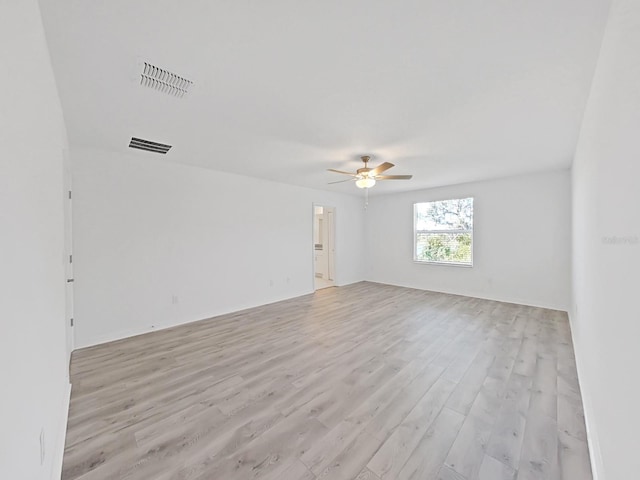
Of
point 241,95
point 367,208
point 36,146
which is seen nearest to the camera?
point 36,146

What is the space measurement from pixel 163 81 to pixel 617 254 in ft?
9.43

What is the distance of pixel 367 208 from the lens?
7645mm

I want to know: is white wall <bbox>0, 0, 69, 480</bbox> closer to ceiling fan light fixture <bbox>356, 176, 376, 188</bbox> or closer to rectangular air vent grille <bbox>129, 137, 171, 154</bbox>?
rectangular air vent grille <bbox>129, 137, 171, 154</bbox>

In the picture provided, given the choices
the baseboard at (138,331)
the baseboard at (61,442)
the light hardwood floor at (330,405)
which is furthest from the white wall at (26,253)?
the baseboard at (138,331)

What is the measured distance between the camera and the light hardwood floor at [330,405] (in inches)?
62.7

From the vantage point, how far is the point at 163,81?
1947mm

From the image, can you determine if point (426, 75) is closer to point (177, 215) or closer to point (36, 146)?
point (36, 146)

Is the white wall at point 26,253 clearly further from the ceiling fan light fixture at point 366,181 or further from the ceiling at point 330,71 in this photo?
the ceiling fan light fixture at point 366,181

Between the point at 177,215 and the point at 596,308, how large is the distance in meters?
4.72

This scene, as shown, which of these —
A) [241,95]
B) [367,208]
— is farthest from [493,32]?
[367,208]

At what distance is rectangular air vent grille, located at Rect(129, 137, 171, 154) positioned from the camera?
316 cm

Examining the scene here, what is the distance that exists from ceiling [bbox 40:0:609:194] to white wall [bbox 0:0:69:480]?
0.41 meters

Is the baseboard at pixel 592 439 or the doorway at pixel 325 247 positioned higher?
the doorway at pixel 325 247

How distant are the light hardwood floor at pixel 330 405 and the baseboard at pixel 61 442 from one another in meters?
0.05
